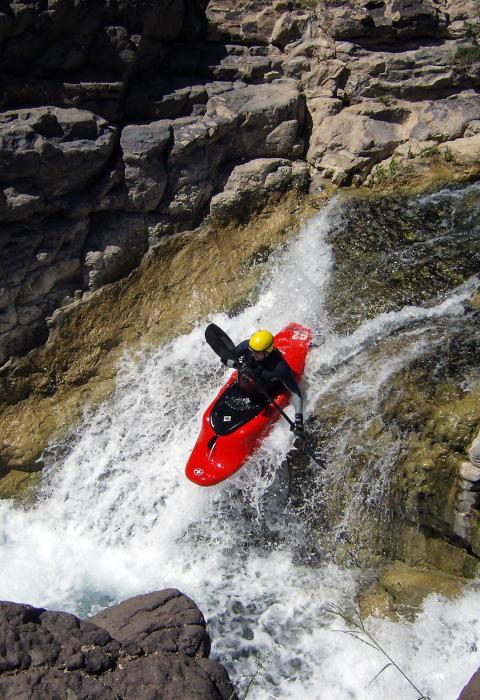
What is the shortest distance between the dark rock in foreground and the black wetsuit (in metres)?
2.27

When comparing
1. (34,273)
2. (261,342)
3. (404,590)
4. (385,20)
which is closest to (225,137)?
(385,20)

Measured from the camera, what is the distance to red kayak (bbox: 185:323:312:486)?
5680 millimetres

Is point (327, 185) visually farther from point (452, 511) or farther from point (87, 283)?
point (452, 511)

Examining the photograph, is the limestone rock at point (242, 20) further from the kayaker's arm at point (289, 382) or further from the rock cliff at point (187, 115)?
the kayaker's arm at point (289, 382)

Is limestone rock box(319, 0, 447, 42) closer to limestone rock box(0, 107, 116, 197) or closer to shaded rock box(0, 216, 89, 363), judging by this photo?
limestone rock box(0, 107, 116, 197)

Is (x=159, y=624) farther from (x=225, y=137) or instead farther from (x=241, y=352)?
(x=225, y=137)

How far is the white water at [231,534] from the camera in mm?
4754

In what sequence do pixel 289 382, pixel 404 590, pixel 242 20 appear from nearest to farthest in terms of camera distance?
pixel 404 590
pixel 289 382
pixel 242 20

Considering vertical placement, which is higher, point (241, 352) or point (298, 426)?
point (241, 352)

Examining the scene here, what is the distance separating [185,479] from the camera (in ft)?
19.9

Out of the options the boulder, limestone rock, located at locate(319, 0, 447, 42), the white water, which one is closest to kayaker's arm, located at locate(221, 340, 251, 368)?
the white water

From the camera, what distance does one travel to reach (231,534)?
18.7ft

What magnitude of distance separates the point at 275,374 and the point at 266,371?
98mm

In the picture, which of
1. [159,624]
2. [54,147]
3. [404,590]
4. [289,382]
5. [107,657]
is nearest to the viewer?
[107,657]
